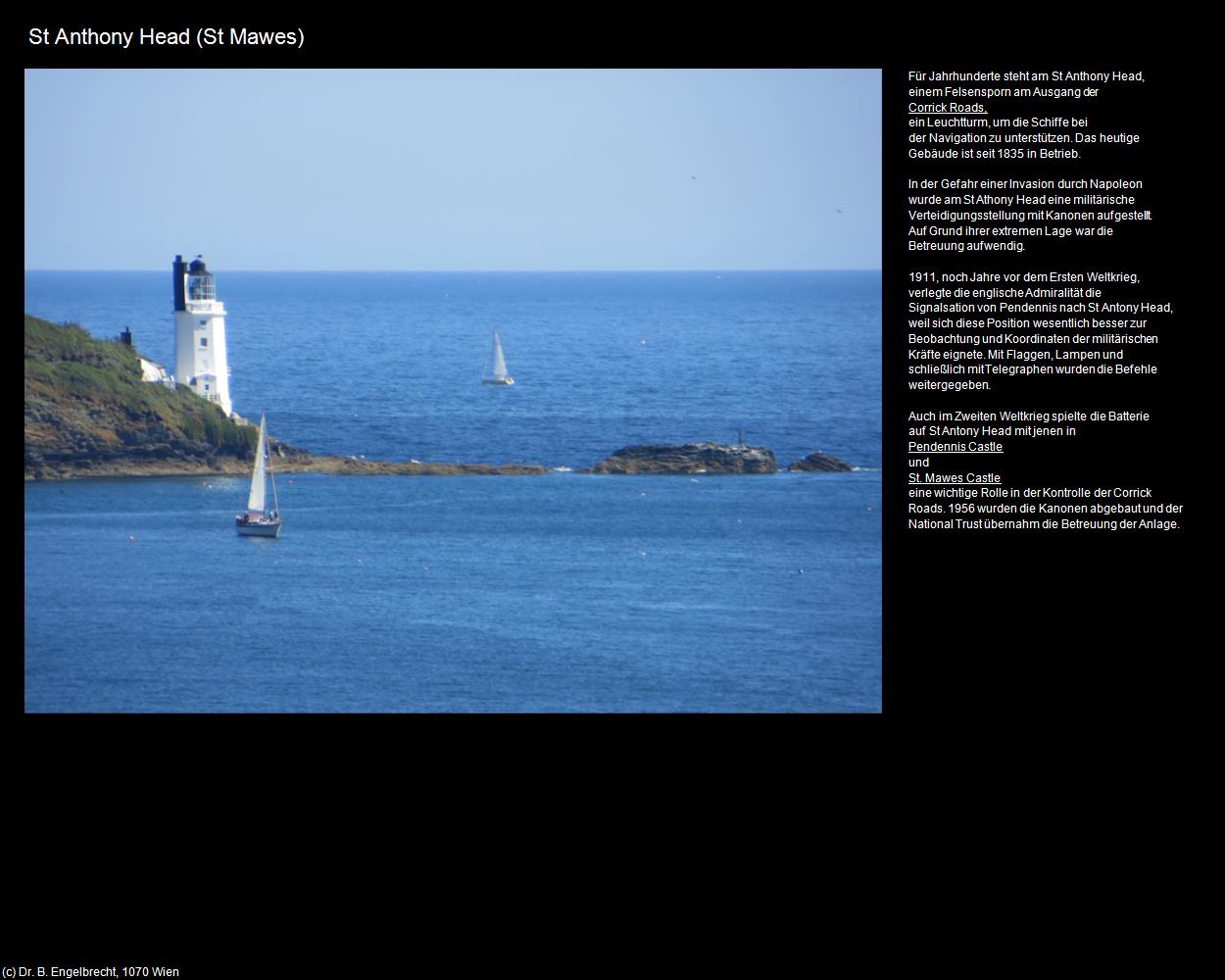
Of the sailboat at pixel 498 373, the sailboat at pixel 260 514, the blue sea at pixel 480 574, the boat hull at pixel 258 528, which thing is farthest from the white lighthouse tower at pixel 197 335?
the sailboat at pixel 498 373

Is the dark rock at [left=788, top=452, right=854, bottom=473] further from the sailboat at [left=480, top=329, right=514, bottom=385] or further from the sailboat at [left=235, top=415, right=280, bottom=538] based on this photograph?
the sailboat at [left=480, top=329, right=514, bottom=385]

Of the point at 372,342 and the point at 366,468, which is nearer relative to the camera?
the point at 366,468

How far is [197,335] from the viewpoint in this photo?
244 feet

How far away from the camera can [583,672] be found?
46.6 meters

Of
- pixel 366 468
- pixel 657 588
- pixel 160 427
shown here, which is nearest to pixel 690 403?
pixel 366 468

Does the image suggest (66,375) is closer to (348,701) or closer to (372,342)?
(348,701)

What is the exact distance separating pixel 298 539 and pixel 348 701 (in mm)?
21716

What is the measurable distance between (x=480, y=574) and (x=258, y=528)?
1038 cm

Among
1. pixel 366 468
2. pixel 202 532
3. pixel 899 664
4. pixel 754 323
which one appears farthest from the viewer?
pixel 754 323

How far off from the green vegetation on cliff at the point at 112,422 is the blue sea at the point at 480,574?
5.91 feet

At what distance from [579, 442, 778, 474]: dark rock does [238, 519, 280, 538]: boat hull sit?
67.4ft

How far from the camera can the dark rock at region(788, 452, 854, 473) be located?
79812 millimetres

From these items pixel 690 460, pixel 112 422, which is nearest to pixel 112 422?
pixel 112 422

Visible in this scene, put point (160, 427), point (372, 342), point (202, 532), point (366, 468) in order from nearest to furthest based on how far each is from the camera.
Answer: point (202, 532)
point (160, 427)
point (366, 468)
point (372, 342)
